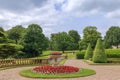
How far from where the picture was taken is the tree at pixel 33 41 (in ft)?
161

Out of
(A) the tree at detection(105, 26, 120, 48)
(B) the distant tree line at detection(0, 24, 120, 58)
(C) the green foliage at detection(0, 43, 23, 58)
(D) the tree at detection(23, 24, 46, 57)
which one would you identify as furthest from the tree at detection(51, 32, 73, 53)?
(C) the green foliage at detection(0, 43, 23, 58)

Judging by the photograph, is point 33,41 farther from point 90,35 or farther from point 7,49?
point 7,49

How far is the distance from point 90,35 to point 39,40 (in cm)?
2138

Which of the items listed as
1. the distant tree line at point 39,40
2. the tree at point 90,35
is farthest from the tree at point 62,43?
the tree at point 90,35

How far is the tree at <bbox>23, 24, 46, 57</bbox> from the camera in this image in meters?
49.1

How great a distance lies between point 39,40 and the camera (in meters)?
51.8

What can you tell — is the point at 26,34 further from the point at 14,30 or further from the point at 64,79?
the point at 64,79

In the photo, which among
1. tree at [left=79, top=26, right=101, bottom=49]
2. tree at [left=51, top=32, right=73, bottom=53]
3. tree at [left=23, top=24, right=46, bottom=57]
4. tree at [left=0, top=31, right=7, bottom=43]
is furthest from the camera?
tree at [left=79, top=26, right=101, bottom=49]

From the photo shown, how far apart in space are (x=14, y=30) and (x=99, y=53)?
40.5m

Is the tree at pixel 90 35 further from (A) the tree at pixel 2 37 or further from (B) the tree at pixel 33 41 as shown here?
(A) the tree at pixel 2 37

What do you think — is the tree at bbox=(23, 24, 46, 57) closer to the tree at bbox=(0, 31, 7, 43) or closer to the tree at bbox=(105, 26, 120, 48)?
the tree at bbox=(0, 31, 7, 43)

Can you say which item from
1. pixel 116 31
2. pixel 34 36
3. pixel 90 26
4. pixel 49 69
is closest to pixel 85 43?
pixel 90 26

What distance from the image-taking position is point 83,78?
45.2 feet

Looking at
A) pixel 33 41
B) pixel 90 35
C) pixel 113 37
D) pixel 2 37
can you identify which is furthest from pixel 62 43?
pixel 2 37
